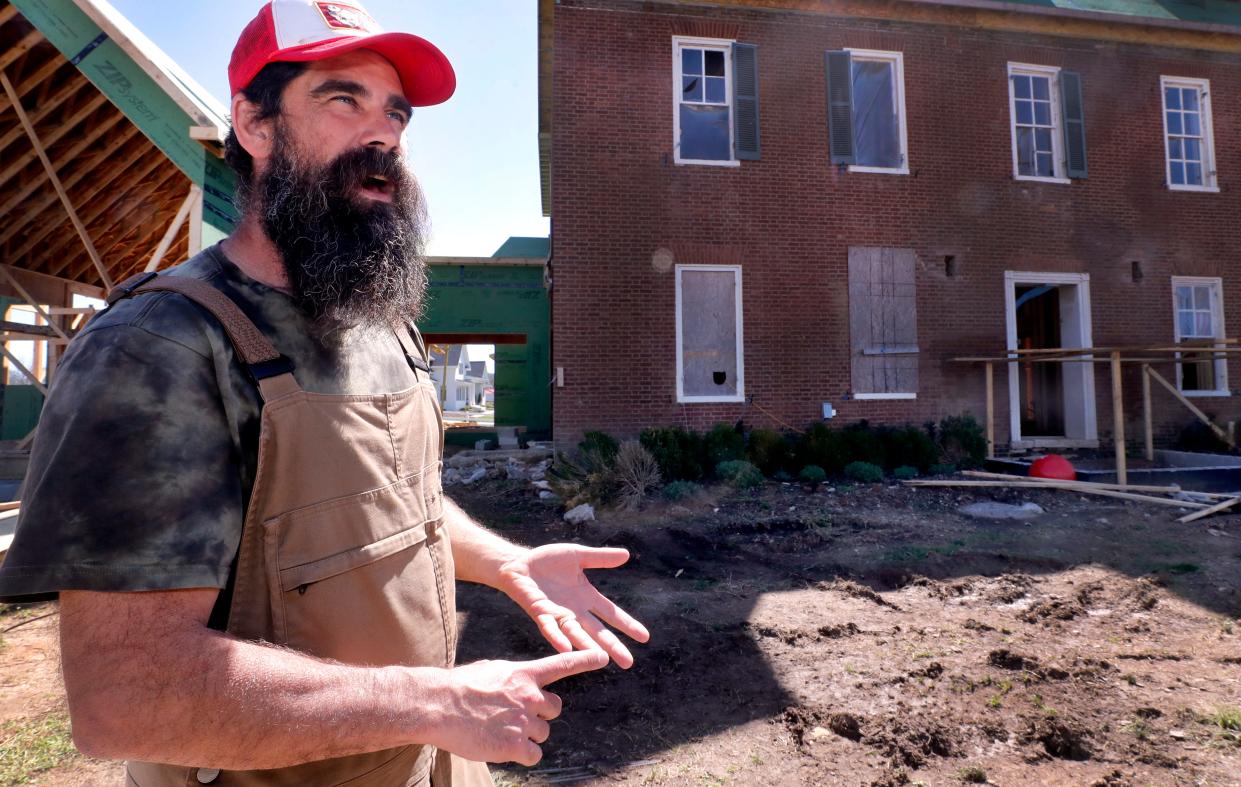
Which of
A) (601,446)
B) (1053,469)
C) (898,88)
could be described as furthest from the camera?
(898,88)

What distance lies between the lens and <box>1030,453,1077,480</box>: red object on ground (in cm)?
816

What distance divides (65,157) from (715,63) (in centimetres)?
832

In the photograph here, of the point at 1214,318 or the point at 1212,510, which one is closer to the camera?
the point at 1212,510

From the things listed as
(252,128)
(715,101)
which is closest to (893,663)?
(252,128)

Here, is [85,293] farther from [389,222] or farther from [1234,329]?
[1234,329]

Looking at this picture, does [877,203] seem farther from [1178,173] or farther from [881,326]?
[1178,173]

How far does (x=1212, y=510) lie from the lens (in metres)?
6.60

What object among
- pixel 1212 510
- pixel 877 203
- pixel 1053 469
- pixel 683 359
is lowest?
pixel 1212 510

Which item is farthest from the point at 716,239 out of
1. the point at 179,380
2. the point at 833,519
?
the point at 179,380

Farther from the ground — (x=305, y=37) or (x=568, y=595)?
(x=305, y=37)

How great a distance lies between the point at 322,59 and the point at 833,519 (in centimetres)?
647

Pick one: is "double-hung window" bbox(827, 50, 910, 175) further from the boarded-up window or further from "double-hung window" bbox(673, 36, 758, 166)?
the boarded-up window

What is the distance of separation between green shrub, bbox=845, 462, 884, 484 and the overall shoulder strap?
854 centimetres

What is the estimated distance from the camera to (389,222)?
1.41 meters
